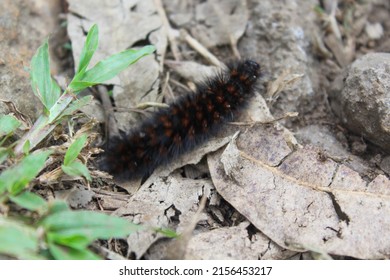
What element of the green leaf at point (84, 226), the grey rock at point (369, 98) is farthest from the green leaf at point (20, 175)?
the grey rock at point (369, 98)

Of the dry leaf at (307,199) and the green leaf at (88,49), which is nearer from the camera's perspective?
the dry leaf at (307,199)

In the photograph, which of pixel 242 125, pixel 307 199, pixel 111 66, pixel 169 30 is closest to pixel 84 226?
pixel 111 66

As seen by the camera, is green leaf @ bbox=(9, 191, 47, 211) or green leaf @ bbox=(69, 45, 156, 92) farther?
green leaf @ bbox=(69, 45, 156, 92)

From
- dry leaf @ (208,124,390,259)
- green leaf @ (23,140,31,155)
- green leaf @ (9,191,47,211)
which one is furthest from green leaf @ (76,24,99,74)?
dry leaf @ (208,124,390,259)

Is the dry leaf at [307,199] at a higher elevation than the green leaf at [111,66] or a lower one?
lower

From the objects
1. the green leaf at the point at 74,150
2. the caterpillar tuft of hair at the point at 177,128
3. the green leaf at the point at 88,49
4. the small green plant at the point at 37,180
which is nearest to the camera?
the small green plant at the point at 37,180

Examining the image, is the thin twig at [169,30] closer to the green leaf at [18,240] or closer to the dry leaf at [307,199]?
the dry leaf at [307,199]

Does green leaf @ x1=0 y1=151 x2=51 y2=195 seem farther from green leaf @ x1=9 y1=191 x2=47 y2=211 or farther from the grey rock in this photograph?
the grey rock
